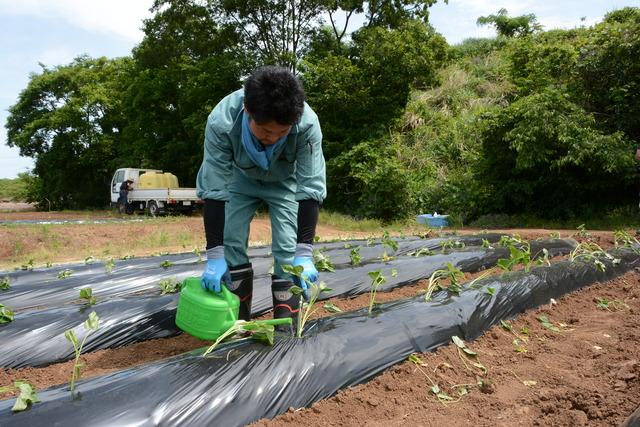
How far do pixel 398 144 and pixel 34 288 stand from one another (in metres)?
11.8

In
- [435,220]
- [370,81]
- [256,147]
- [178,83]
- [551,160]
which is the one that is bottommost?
[435,220]

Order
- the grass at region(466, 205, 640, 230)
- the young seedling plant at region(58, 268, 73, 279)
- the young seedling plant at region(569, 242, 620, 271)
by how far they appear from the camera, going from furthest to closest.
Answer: the grass at region(466, 205, 640, 230)
the young seedling plant at region(58, 268, 73, 279)
the young seedling plant at region(569, 242, 620, 271)

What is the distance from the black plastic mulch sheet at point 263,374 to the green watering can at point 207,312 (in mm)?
252

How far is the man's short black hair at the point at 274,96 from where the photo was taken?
179 centimetres

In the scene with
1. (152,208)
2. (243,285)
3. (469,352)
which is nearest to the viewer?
(469,352)

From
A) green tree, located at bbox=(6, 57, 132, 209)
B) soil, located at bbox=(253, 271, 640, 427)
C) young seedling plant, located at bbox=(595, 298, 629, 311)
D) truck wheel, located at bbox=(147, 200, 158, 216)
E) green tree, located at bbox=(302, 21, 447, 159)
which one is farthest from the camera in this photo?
green tree, located at bbox=(6, 57, 132, 209)

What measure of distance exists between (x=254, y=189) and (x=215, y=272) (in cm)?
49

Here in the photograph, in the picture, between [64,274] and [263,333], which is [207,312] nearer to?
[263,333]

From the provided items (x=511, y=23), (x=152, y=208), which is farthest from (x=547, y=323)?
(x=511, y=23)

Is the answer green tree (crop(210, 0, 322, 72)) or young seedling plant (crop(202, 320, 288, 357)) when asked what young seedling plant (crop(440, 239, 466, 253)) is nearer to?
young seedling plant (crop(202, 320, 288, 357))

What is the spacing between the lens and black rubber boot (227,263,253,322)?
2.39 metres

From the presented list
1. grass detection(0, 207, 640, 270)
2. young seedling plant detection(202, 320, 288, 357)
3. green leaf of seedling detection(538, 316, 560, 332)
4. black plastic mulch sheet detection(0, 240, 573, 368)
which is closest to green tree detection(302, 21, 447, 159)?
grass detection(0, 207, 640, 270)

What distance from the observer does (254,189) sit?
2367 mm

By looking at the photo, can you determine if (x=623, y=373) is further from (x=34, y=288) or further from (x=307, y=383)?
(x=34, y=288)
